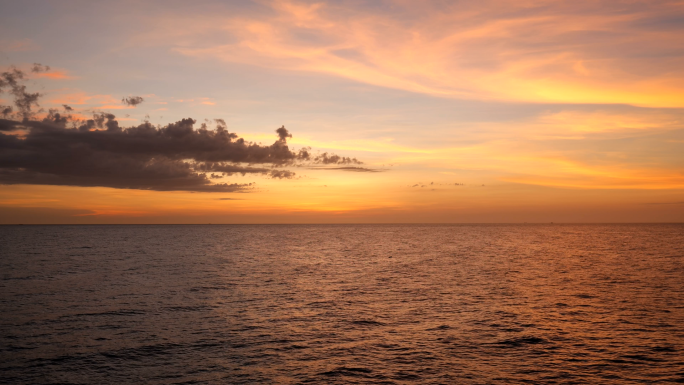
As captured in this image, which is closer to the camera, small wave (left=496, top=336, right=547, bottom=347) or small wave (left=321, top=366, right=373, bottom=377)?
small wave (left=321, top=366, right=373, bottom=377)

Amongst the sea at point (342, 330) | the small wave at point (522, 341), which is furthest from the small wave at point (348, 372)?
the small wave at point (522, 341)

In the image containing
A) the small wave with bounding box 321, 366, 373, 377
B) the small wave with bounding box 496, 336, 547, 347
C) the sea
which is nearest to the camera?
the small wave with bounding box 321, 366, 373, 377

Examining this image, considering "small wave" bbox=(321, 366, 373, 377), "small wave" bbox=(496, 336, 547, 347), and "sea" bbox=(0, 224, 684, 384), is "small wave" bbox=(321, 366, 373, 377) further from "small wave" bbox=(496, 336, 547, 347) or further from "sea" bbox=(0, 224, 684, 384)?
"small wave" bbox=(496, 336, 547, 347)

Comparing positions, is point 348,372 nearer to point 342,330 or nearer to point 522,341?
point 342,330

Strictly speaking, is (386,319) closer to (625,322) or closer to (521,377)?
(521,377)

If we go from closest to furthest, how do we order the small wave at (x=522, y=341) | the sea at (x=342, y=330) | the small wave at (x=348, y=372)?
the small wave at (x=348, y=372), the sea at (x=342, y=330), the small wave at (x=522, y=341)

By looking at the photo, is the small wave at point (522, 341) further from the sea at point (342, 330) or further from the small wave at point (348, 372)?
the small wave at point (348, 372)

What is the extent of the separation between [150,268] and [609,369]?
7886cm

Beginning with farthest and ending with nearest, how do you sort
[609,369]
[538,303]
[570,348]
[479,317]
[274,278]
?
[274,278]
[538,303]
[479,317]
[570,348]
[609,369]

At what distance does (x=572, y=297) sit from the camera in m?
52.6

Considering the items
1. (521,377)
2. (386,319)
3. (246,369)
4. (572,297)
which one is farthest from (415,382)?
(572,297)

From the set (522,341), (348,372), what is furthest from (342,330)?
(522,341)

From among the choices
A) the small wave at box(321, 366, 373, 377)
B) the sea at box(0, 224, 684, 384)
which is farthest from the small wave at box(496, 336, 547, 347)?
the small wave at box(321, 366, 373, 377)

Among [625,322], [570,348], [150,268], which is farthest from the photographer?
[150,268]
